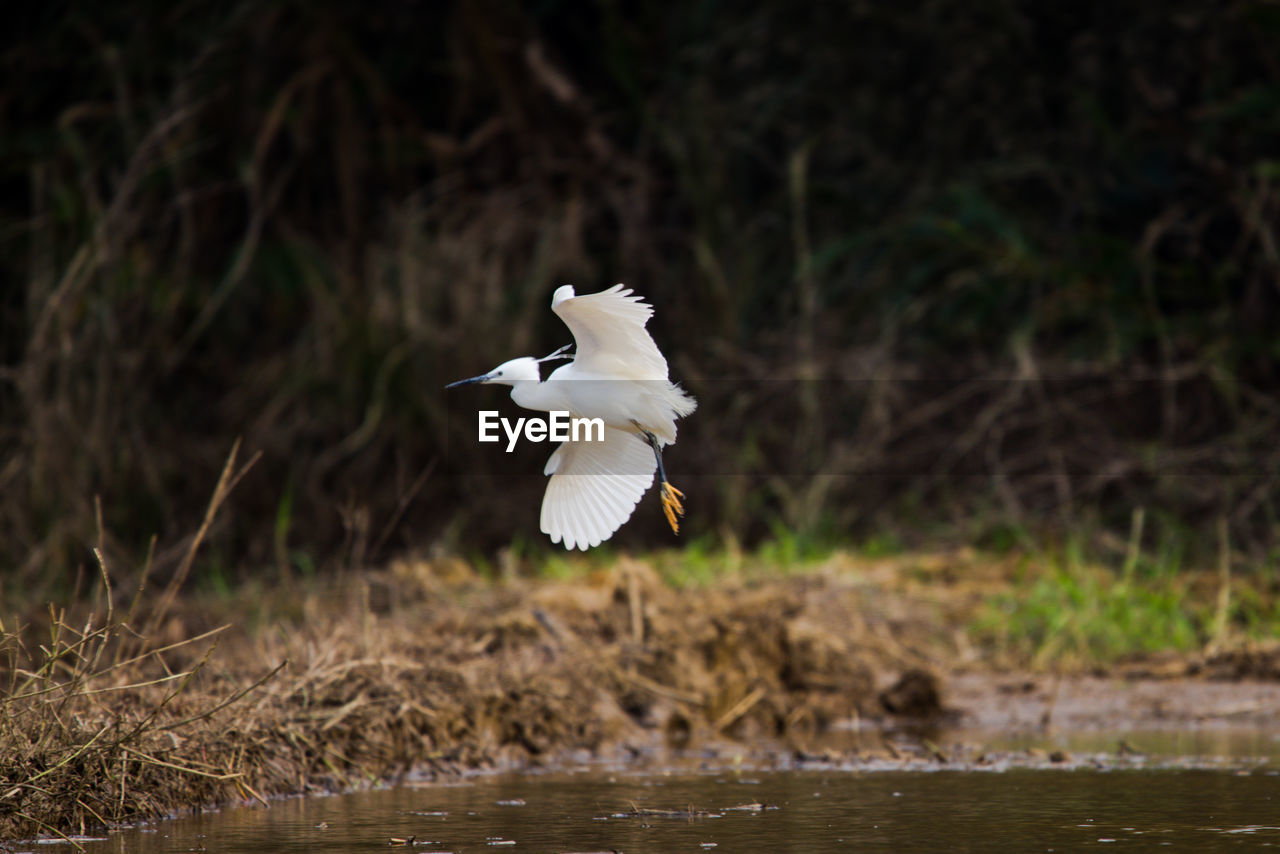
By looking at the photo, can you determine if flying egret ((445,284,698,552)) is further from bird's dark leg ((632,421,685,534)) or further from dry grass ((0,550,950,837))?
dry grass ((0,550,950,837))

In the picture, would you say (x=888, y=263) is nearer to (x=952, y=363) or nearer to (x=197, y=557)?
(x=952, y=363)

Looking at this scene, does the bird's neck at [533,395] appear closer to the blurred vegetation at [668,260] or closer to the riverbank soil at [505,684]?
the riverbank soil at [505,684]

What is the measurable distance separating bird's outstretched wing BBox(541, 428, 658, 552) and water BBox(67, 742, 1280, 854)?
0.71 m

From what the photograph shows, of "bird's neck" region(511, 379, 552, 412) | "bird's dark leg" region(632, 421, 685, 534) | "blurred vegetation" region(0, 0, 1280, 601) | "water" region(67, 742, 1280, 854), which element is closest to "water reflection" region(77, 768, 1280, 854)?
"water" region(67, 742, 1280, 854)

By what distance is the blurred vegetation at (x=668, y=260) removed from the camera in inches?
329

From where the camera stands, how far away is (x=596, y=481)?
3.64 meters

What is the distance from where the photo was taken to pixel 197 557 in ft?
29.3

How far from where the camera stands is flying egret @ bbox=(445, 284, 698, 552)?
309 centimetres

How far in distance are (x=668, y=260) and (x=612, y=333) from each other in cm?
761

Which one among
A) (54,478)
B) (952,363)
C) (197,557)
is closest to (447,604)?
(54,478)

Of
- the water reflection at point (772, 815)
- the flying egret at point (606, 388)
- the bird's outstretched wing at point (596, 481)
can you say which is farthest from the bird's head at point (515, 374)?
the water reflection at point (772, 815)

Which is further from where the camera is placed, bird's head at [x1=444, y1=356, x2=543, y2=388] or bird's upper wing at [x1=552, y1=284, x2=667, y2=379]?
bird's head at [x1=444, y1=356, x2=543, y2=388]

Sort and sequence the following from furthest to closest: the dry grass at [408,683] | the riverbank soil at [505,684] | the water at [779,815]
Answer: the riverbank soil at [505,684], the dry grass at [408,683], the water at [779,815]

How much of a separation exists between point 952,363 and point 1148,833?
569cm
